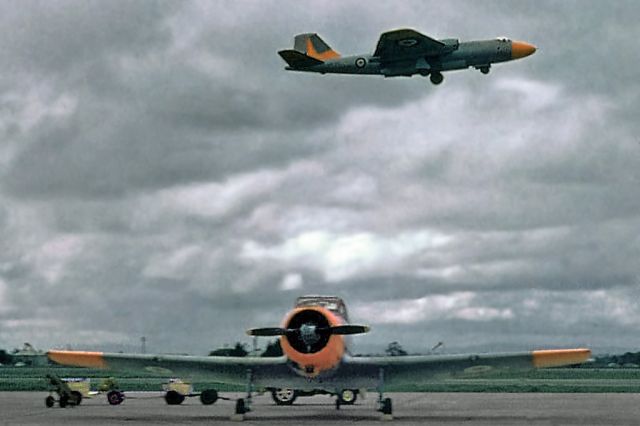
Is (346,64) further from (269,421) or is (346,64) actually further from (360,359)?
(269,421)

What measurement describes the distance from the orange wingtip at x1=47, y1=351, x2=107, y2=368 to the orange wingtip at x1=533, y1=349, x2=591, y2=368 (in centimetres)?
1197

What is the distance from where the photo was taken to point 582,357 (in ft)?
75.7

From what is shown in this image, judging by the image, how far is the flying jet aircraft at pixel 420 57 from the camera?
44781 millimetres

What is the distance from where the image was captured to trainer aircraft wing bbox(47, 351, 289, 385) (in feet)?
83.3

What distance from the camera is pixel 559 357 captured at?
76.8ft

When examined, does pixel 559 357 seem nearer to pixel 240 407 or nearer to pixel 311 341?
pixel 311 341

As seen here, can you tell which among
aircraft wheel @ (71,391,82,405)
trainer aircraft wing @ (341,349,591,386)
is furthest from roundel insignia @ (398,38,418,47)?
aircraft wheel @ (71,391,82,405)

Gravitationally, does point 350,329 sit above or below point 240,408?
above

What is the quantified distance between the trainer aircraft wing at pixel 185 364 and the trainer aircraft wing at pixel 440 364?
2336mm

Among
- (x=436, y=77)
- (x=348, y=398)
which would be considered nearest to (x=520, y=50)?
(x=436, y=77)

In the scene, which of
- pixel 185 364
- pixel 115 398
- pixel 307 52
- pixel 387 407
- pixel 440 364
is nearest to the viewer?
pixel 387 407

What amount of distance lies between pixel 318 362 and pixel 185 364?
4.45 m

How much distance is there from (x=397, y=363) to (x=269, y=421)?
16.0ft

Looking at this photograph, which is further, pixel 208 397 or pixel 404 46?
pixel 404 46
